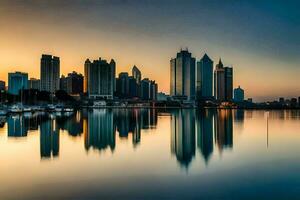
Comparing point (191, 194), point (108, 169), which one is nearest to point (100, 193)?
point (191, 194)

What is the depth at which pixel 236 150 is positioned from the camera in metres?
30.5

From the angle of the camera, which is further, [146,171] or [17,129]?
[17,129]

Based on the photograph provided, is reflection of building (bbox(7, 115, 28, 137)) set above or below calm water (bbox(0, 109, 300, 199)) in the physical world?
above

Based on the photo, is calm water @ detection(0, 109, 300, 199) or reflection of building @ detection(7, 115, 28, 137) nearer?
calm water @ detection(0, 109, 300, 199)

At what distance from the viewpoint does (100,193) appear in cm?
1563

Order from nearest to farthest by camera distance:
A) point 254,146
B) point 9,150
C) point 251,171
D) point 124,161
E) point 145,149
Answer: point 251,171
point 124,161
point 9,150
point 145,149
point 254,146

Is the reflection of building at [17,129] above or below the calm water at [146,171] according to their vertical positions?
above

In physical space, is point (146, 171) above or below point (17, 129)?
below

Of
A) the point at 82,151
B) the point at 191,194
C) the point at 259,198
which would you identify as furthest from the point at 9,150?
the point at 259,198

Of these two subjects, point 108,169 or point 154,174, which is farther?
point 108,169

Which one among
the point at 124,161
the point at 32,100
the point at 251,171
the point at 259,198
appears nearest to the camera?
the point at 259,198

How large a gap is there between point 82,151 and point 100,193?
13425 millimetres

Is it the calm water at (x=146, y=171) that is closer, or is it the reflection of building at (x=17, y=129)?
the calm water at (x=146, y=171)

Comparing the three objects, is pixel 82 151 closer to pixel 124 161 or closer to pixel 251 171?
pixel 124 161
